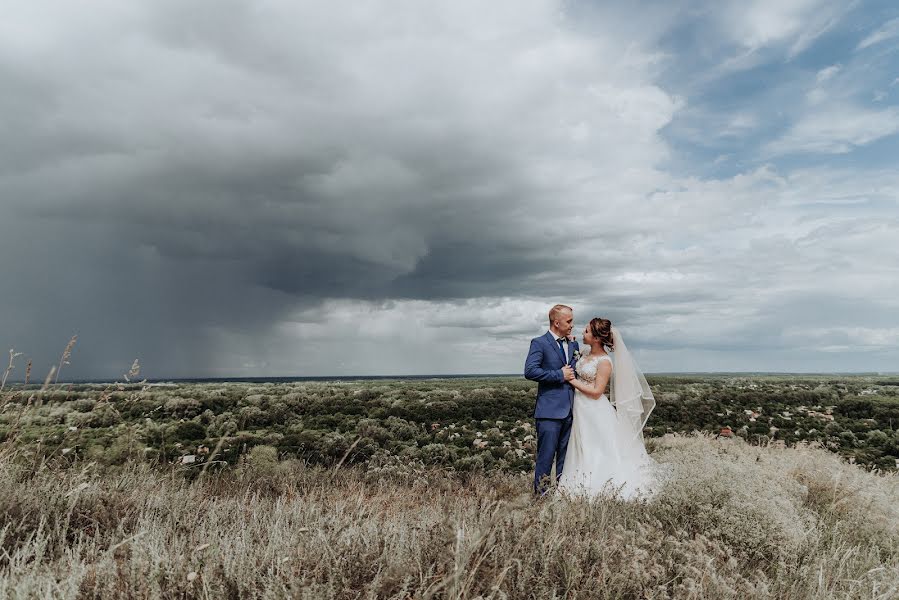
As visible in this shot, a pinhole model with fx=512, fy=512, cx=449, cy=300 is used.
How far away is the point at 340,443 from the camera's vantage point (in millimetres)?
15820

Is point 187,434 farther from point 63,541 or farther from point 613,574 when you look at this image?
point 613,574

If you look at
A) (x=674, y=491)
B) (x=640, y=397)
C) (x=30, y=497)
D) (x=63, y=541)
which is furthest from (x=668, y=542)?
(x=30, y=497)

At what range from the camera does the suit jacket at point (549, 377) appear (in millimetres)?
6934

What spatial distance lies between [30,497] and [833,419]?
99.1 ft

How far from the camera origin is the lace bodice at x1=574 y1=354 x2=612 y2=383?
722 centimetres

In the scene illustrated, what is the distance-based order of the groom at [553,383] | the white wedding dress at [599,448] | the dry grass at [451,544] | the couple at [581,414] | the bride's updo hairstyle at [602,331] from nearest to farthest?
the dry grass at [451,544] → the white wedding dress at [599,448] → the couple at [581,414] → the groom at [553,383] → the bride's updo hairstyle at [602,331]

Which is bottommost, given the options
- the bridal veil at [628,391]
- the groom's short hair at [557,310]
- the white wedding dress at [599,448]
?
the white wedding dress at [599,448]

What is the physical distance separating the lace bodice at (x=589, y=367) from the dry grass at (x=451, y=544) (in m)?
1.56

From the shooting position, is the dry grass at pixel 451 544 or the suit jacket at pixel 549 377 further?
the suit jacket at pixel 549 377

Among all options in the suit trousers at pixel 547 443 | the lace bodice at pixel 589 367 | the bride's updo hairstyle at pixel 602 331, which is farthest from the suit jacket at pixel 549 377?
the bride's updo hairstyle at pixel 602 331

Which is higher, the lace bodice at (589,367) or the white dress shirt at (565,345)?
the white dress shirt at (565,345)

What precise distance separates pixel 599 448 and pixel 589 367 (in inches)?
43.4

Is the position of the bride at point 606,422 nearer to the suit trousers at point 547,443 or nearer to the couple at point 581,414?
the couple at point 581,414

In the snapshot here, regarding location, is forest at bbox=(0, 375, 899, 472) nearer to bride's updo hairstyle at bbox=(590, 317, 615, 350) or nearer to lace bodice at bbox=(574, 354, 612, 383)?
lace bodice at bbox=(574, 354, 612, 383)
